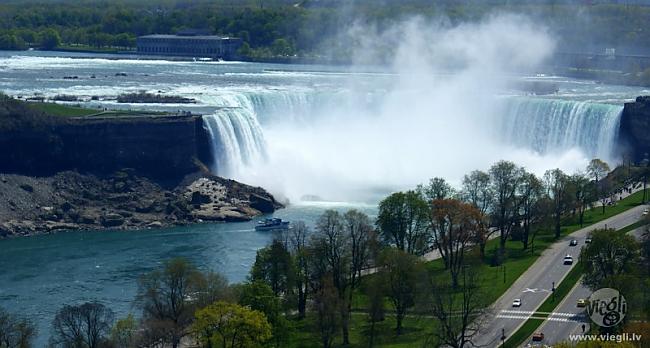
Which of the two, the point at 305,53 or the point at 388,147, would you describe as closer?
the point at 388,147

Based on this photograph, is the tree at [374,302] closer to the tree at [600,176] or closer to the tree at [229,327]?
the tree at [229,327]

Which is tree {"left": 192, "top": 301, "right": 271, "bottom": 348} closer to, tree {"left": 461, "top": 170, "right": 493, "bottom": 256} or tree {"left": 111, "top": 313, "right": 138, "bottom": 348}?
tree {"left": 111, "top": 313, "right": 138, "bottom": 348}

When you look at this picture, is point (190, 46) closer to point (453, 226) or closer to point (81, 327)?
point (453, 226)

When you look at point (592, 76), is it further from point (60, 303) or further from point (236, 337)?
point (236, 337)

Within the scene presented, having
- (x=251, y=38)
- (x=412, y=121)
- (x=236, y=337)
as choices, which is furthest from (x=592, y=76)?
(x=236, y=337)

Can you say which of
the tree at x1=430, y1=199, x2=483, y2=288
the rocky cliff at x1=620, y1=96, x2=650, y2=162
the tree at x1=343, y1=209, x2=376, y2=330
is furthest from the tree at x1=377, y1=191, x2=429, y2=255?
the rocky cliff at x1=620, y1=96, x2=650, y2=162

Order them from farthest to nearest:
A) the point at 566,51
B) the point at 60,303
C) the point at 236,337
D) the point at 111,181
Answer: the point at 566,51, the point at 111,181, the point at 60,303, the point at 236,337
